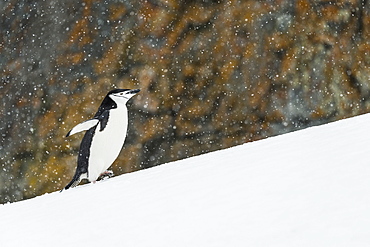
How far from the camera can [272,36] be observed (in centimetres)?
581

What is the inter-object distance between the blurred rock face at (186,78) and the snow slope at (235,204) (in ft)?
10.7

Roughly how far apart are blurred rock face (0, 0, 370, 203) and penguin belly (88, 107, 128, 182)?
1.39m

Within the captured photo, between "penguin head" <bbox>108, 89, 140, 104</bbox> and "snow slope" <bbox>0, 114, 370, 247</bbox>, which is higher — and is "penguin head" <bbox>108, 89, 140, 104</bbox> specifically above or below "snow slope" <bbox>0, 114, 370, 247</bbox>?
below

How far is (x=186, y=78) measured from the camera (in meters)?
5.84

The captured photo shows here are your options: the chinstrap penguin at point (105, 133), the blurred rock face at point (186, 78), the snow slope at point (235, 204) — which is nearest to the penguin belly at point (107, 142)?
the chinstrap penguin at point (105, 133)

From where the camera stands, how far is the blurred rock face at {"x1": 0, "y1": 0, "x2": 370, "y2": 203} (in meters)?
5.73

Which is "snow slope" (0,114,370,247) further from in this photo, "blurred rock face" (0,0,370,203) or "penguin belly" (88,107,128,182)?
"blurred rock face" (0,0,370,203)

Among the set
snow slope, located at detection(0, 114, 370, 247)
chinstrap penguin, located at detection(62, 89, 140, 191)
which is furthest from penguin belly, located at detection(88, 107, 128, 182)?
snow slope, located at detection(0, 114, 370, 247)

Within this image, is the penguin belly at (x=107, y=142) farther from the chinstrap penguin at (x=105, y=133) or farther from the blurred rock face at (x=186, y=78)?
the blurred rock face at (x=186, y=78)

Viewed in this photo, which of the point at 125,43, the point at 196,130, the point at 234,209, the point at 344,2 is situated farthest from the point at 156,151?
the point at 234,209

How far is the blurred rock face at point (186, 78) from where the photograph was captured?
573cm

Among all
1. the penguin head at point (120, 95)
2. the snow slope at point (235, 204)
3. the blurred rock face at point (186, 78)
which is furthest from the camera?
the blurred rock face at point (186, 78)

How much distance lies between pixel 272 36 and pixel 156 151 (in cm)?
127

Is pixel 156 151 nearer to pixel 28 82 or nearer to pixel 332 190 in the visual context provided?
pixel 28 82
